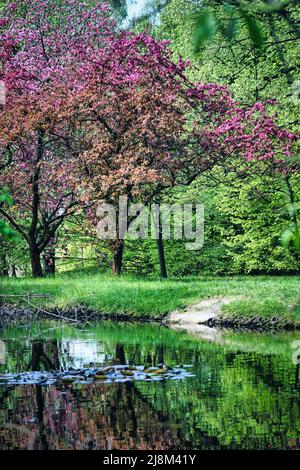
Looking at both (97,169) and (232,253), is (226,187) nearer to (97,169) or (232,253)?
(232,253)

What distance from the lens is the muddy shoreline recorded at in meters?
14.7

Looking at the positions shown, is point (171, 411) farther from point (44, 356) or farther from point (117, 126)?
point (117, 126)

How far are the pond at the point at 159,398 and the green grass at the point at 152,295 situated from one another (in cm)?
241

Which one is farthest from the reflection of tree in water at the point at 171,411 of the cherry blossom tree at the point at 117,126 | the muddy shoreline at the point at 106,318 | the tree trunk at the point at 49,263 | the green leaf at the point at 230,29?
the tree trunk at the point at 49,263

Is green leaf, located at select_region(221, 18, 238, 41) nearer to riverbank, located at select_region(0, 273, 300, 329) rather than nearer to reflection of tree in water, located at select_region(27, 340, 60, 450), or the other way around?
reflection of tree in water, located at select_region(27, 340, 60, 450)

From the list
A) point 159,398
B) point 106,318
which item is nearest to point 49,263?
point 106,318

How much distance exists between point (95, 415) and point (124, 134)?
13873 mm

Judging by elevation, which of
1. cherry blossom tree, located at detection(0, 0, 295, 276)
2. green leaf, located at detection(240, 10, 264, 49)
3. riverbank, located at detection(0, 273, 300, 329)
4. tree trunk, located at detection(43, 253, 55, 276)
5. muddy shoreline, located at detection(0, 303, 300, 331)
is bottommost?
muddy shoreline, located at detection(0, 303, 300, 331)

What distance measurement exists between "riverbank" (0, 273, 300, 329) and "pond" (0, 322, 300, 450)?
7.23ft

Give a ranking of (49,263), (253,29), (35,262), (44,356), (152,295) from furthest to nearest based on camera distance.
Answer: (49,263)
(35,262)
(152,295)
(44,356)
(253,29)

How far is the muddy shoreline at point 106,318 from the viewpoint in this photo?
578 inches

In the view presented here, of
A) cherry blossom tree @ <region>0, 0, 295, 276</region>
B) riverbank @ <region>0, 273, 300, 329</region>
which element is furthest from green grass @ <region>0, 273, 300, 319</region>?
cherry blossom tree @ <region>0, 0, 295, 276</region>

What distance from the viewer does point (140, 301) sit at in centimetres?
1747

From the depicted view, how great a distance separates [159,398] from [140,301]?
9554mm
